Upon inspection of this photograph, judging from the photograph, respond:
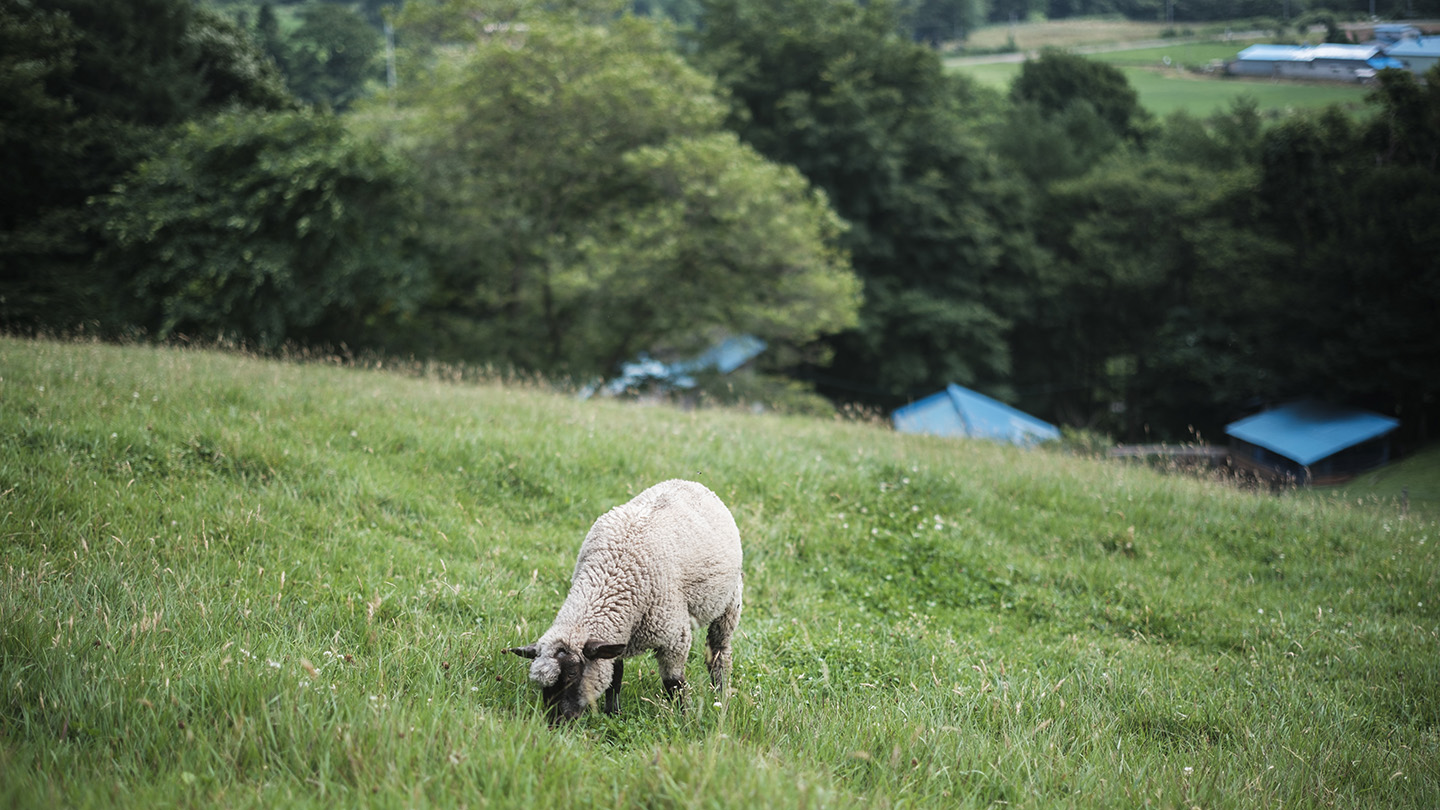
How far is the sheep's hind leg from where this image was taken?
17.5 ft

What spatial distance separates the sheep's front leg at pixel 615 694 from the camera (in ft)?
15.0

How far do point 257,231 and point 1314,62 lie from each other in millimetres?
41656

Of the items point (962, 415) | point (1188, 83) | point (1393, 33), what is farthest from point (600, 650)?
point (1188, 83)

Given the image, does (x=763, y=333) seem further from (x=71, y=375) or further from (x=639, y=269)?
(x=71, y=375)

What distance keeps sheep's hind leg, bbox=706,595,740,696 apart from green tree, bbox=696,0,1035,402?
32317 mm

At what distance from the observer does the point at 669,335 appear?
84.0 ft

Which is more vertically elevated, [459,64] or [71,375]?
[459,64]

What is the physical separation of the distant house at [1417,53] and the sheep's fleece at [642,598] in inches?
1401

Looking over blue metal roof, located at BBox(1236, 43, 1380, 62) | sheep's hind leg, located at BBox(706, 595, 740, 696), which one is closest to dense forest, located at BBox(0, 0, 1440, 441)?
blue metal roof, located at BBox(1236, 43, 1380, 62)

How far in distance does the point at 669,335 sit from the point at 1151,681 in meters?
20.8

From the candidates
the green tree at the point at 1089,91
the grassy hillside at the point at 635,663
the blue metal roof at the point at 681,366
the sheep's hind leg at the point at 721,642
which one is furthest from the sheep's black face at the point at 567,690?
the green tree at the point at 1089,91

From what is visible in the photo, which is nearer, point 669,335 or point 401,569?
point 401,569

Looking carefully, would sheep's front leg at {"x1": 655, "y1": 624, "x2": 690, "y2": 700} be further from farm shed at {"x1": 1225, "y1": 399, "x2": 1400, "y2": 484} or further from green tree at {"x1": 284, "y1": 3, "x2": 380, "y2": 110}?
green tree at {"x1": 284, "y1": 3, "x2": 380, "y2": 110}

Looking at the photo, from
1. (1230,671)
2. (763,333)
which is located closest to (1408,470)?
(763,333)
